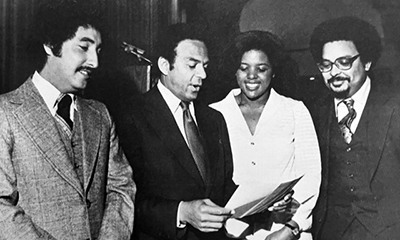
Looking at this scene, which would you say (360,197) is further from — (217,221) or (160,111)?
(160,111)

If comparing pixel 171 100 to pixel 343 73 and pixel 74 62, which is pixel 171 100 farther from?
pixel 343 73

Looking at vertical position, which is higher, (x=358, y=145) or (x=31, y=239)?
(x=358, y=145)

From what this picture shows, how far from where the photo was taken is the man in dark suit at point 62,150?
3105 mm

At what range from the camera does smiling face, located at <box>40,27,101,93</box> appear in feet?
10.8

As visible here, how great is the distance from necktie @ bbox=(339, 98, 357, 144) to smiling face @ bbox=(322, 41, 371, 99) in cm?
5

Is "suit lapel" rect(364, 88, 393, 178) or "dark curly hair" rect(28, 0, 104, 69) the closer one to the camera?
"suit lapel" rect(364, 88, 393, 178)

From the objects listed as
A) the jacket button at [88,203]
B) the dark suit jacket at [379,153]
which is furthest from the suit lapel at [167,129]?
the dark suit jacket at [379,153]

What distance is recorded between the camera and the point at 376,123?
316 centimetres

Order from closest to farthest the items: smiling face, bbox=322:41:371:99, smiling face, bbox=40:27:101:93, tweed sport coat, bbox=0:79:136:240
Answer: tweed sport coat, bbox=0:79:136:240 < smiling face, bbox=322:41:371:99 < smiling face, bbox=40:27:101:93

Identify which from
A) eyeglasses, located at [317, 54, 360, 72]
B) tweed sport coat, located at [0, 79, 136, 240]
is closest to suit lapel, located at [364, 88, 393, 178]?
eyeglasses, located at [317, 54, 360, 72]

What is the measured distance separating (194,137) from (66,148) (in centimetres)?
76

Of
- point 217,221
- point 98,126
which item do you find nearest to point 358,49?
point 217,221

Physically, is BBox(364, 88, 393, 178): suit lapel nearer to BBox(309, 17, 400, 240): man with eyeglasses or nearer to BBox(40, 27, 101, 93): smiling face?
BBox(309, 17, 400, 240): man with eyeglasses

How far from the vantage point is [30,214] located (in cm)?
311
